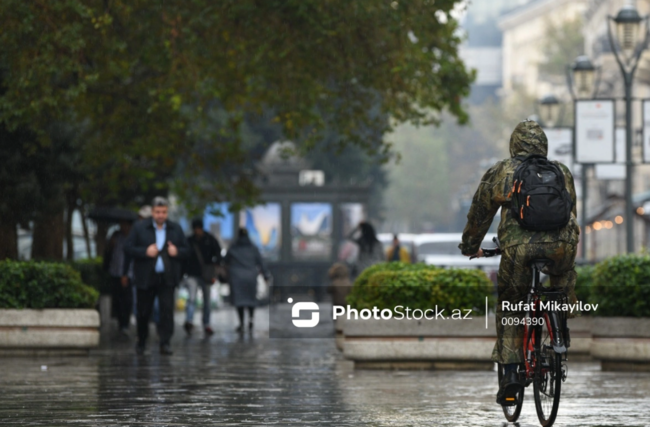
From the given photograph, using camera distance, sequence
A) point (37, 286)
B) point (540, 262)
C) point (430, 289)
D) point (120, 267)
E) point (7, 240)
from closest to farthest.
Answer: point (540, 262) < point (430, 289) < point (37, 286) < point (7, 240) < point (120, 267)

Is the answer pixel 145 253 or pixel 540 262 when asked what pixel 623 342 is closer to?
pixel 540 262

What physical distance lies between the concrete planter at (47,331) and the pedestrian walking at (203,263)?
650 cm

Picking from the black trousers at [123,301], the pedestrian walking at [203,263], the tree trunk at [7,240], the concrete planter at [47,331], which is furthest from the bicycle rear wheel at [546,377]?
the pedestrian walking at [203,263]

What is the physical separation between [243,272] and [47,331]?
808cm

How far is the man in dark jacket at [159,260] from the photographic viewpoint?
52.5ft

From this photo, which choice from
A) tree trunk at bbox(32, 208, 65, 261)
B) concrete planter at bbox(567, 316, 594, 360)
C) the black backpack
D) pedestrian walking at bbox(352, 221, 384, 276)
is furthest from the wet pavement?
pedestrian walking at bbox(352, 221, 384, 276)

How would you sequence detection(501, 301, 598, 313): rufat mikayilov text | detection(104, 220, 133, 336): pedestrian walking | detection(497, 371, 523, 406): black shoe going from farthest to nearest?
1. detection(104, 220, 133, 336): pedestrian walking
2. detection(497, 371, 523, 406): black shoe
3. detection(501, 301, 598, 313): rufat mikayilov text

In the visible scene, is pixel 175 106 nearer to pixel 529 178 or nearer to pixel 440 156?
pixel 529 178

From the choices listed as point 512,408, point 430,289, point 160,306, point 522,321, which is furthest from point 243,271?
point 522,321

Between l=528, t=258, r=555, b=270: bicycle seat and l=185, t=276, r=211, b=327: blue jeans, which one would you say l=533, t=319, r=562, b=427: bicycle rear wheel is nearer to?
l=528, t=258, r=555, b=270: bicycle seat

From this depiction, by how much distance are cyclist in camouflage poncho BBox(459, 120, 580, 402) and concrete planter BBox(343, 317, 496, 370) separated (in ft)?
15.1

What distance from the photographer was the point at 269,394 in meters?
11.2

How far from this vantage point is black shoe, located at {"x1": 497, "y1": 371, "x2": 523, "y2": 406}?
28.6 feet

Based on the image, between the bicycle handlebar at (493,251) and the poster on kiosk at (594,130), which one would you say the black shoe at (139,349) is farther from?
the bicycle handlebar at (493,251)
